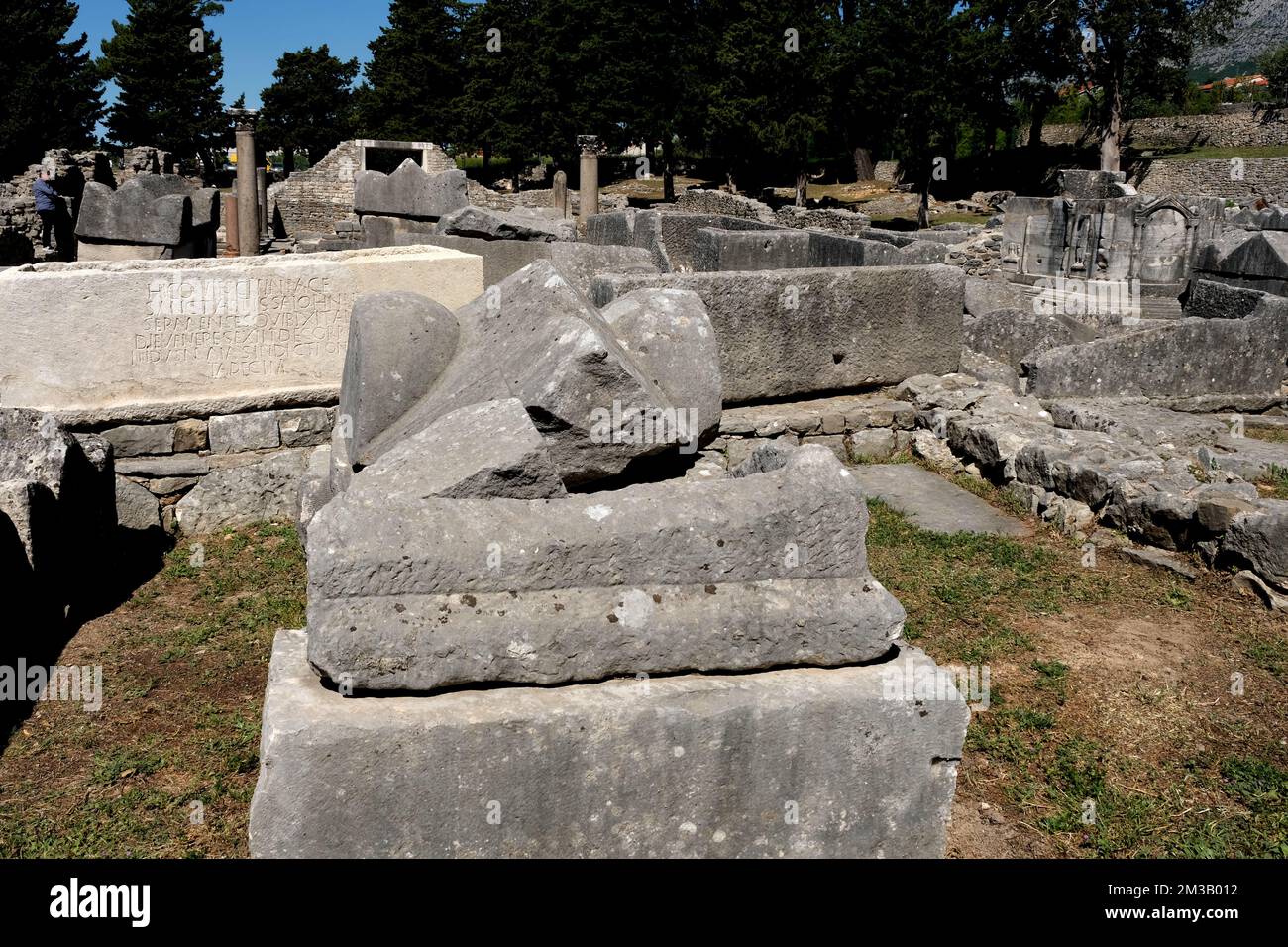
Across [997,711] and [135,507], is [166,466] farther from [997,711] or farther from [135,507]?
[997,711]

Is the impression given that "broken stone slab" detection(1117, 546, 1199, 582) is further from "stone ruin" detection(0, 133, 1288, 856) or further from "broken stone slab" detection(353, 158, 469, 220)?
"broken stone slab" detection(353, 158, 469, 220)

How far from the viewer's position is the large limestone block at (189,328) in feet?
18.1

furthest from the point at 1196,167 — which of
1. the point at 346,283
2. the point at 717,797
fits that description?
the point at 717,797

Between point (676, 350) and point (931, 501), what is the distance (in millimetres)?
3215

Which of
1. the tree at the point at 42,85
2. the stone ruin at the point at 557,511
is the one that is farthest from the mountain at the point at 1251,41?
the stone ruin at the point at 557,511

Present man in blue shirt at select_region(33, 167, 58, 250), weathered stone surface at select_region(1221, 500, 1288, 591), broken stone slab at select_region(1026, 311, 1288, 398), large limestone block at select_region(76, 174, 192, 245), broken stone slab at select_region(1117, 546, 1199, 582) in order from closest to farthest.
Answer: weathered stone surface at select_region(1221, 500, 1288, 591) < broken stone slab at select_region(1117, 546, 1199, 582) < broken stone slab at select_region(1026, 311, 1288, 398) < large limestone block at select_region(76, 174, 192, 245) < man in blue shirt at select_region(33, 167, 58, 250)

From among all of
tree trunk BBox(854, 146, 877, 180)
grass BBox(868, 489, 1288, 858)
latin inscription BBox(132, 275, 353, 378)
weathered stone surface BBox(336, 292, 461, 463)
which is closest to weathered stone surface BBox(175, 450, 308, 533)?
latin inscription BBox(132, 275, 353, 378)

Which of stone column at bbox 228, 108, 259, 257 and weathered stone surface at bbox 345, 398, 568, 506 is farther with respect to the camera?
stone column at bbox 228, 108, 259, 257

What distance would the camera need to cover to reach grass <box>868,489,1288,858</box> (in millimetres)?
3314

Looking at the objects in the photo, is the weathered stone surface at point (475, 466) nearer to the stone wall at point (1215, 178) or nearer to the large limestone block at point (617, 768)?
the large limestone block at point (617, 768)

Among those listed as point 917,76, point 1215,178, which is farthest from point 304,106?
point 1215,178

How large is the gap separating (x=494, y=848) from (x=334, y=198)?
2738 centimetres

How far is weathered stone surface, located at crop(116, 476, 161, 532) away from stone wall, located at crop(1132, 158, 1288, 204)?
33945 millimetres

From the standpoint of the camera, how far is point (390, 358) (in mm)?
3779
